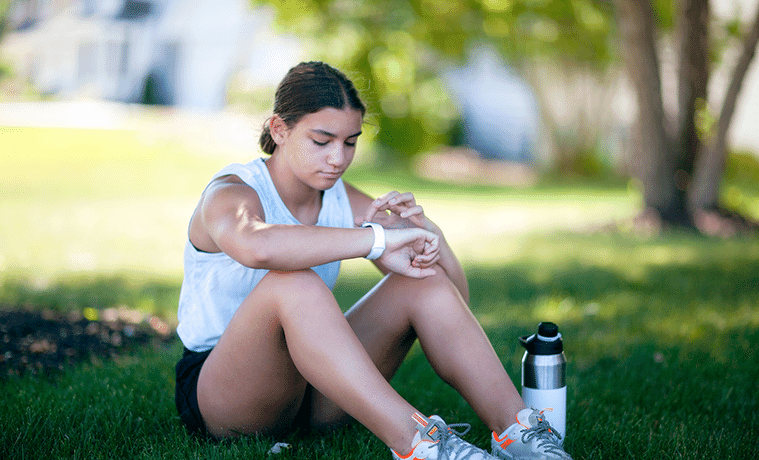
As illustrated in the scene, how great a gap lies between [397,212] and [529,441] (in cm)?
98

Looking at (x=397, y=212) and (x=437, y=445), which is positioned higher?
(x=397, y=212)

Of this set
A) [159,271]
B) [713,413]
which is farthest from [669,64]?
[713,413]

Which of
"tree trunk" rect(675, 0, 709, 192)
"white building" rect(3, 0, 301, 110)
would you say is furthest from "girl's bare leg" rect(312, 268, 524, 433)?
"white building" rect(3, 0, 301, 110)

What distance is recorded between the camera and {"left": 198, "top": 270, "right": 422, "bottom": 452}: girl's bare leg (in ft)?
7.07

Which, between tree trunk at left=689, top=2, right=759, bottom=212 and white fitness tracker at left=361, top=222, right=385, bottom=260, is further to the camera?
tree trunk at left=689, top=2, right=759, bottom=212

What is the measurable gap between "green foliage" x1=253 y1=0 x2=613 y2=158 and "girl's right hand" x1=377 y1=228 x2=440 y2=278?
8.90 metres

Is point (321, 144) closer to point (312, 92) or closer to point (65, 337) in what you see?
point (312, 92)

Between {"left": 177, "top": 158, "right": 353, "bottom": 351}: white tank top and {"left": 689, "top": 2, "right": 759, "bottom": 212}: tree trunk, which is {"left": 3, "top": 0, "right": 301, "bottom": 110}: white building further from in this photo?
{"left": 177, "top": 158, "right": 353, "bottom": 351}: white tank top

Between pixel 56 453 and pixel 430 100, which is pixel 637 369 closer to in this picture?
pixel 56 453

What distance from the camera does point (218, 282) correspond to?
2539 mm

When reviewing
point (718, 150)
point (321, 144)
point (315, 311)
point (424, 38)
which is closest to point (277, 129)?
point (321, 144)

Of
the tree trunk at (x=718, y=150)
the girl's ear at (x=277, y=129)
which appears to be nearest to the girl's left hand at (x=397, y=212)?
the girl's ear at (x=277, y=129)

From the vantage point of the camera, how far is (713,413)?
306 cm

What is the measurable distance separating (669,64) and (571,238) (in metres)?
8.90
